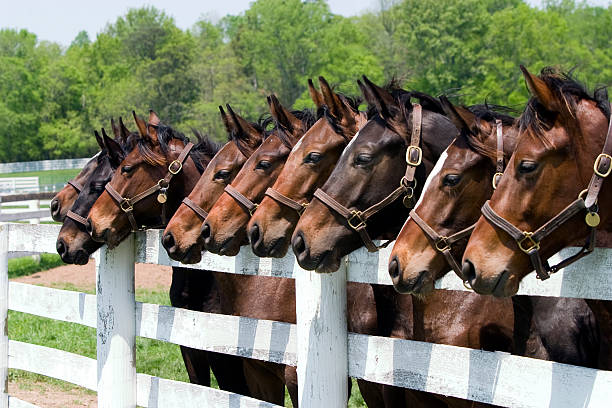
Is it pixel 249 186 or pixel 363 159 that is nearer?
pixel 363 159

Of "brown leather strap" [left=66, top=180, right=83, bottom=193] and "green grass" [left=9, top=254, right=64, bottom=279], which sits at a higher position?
"brown leather strap" [left=66, top=180, right=83, bottom=193]

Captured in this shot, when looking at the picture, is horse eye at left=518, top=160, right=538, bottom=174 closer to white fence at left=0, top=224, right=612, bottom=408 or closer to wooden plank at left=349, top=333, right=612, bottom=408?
white fence at left=0, top=224, right=612, bottom=408

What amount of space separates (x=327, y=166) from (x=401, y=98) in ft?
1.97

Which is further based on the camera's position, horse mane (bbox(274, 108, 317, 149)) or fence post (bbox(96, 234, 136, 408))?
horse mane (bbox(274, 108, 317, 149))

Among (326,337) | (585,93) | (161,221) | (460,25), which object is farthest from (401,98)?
(460,25)

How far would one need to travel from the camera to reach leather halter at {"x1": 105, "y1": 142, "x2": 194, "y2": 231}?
19.0 ft

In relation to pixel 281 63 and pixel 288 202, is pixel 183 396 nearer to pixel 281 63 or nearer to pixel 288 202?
pixel 288 202

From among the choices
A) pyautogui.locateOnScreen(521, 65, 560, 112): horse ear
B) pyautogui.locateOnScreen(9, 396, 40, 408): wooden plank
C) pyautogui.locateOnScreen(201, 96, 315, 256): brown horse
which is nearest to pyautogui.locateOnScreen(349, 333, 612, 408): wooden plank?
pyautogui.locateOnScreen(521, 65, 560, 112): horse ear

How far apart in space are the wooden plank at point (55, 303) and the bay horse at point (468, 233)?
8.32 ft

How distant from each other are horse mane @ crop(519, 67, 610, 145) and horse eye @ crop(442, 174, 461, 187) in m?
0.48

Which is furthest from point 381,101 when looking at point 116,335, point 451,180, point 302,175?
point 116,335

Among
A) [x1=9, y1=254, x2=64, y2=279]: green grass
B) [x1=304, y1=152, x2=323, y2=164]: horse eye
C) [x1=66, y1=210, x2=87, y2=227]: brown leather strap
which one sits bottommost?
[x1=9, y1=254, x2=64, y2=279]: green grass

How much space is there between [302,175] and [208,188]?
4.05 feet

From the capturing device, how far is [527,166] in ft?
10.1
